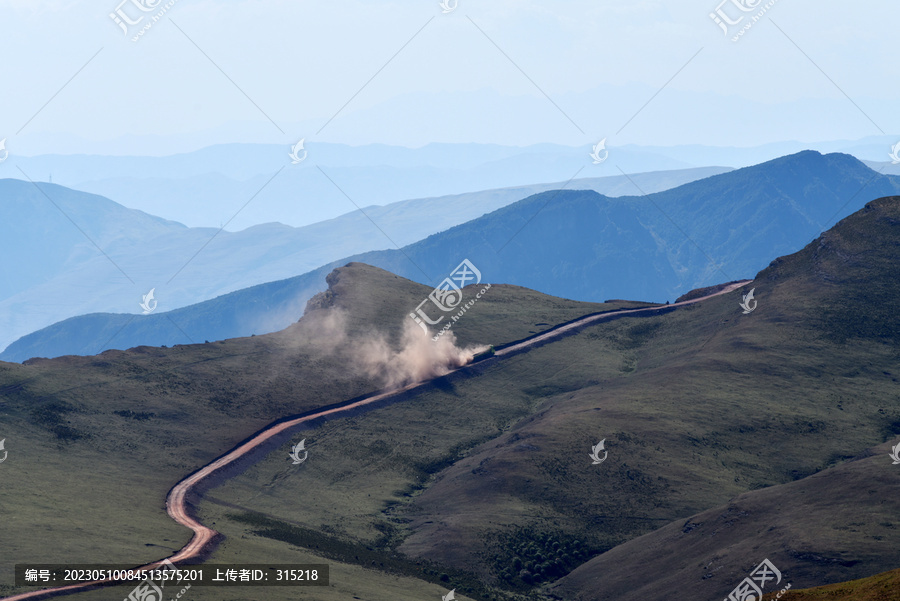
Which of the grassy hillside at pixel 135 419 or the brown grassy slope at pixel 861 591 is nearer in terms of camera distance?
the brown grassy slope at pixel 861 591

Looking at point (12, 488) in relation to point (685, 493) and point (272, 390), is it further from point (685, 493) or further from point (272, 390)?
point (685, 493)

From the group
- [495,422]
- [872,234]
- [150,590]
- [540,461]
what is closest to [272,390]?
[495,422]

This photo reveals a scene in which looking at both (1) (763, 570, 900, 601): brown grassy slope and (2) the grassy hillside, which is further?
(2) the grassy hillside

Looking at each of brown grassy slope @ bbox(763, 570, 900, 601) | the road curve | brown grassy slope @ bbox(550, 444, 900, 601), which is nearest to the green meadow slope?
brown grassy slope @ bbox(550, 444, 900, 601)

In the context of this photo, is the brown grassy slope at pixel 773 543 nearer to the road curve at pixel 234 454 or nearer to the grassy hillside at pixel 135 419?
the road curve at pixel 234 454

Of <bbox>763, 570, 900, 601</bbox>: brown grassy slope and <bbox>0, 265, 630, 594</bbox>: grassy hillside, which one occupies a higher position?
<bbox>0, 265, 630, 594</bbox>: grassy hillside

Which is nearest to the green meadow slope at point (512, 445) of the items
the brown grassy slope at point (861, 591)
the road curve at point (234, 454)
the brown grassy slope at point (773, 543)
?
the brown grassy slope at point (773, 543)

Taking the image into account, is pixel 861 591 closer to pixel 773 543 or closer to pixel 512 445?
pixel 773 543

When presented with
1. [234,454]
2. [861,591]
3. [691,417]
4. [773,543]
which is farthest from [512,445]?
[861,591]

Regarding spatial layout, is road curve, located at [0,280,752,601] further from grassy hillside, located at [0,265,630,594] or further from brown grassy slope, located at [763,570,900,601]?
brown grassy slope, located at [763,570,900,601]
